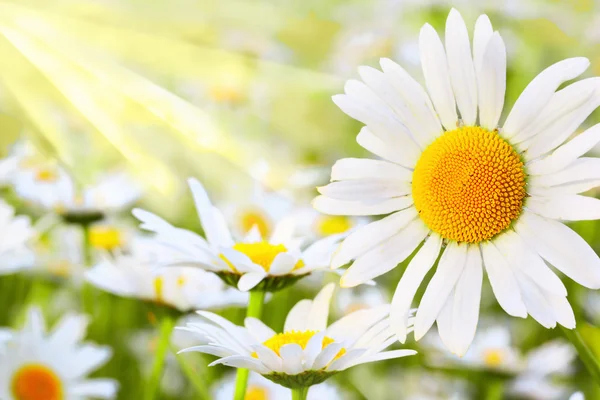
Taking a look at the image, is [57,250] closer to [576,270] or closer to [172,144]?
[172,144]

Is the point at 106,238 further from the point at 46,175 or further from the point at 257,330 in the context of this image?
the point at 257,330

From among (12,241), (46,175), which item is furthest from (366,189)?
(46,175)

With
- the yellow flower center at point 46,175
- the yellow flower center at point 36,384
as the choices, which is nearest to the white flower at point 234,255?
the yellow flower center at point 36,384

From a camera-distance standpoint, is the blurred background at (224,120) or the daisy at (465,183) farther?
the blurred background at (224,120)

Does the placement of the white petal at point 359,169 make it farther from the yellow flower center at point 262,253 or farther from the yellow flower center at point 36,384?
the yellow flower center at point 36,384

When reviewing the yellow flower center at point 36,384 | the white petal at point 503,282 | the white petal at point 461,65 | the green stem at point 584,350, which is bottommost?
the yellow flower center at point 36,384

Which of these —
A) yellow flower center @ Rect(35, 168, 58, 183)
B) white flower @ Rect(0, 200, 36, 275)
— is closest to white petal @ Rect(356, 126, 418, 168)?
white flower @ Rect(0, 200, 36, 275)

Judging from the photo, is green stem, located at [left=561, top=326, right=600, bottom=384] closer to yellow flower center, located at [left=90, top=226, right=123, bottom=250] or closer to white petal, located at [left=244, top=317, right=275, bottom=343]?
white petal, located at [left=244, top=317, right=275, bottom=343]
